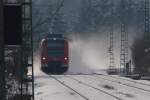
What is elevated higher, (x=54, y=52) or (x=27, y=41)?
(x=27, y=41)

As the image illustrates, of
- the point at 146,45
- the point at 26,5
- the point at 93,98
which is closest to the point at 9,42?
the point at 26,5

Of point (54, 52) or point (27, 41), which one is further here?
point (54, 52)

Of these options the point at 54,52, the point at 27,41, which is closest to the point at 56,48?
the point at 54,52

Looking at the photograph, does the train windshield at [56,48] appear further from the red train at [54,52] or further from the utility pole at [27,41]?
the utility pole at [27,41]

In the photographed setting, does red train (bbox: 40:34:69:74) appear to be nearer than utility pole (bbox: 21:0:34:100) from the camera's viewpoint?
No

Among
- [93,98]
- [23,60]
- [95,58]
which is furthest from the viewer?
[95,58]

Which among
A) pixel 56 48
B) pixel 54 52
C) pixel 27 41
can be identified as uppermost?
pixel 27 41

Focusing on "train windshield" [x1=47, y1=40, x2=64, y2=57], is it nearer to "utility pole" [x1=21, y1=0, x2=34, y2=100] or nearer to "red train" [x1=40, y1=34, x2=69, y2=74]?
"red train" [x1=40, y1=34, x2=69, y2=74]

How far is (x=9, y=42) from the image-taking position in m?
11.0

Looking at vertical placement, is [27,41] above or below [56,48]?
above

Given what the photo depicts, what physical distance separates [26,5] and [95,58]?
84941 millimetres

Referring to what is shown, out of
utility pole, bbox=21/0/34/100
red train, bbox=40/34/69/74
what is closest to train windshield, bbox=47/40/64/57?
red train, bbox=40/34/69/74

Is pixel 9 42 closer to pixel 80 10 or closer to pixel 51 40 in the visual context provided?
pixel 51 40

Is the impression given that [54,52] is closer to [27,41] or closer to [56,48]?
[56,48]
